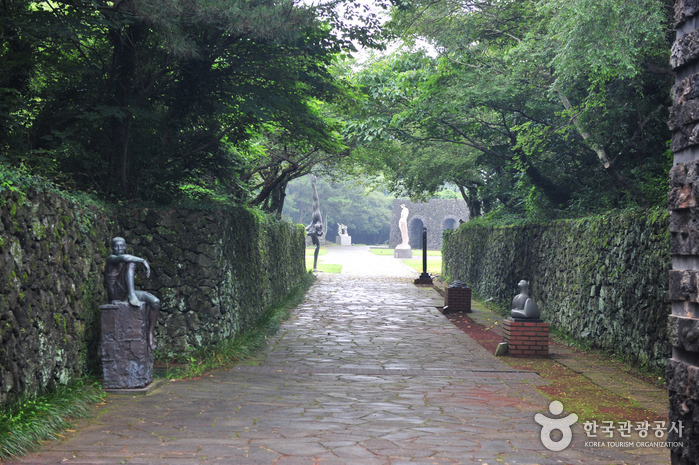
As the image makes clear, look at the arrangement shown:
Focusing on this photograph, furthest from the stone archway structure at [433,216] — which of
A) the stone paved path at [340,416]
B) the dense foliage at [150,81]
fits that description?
the stone paved path at [340,416]

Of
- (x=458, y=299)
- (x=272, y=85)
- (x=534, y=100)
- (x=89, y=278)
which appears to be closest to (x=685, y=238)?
(x=89, y=278)

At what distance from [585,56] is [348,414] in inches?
259

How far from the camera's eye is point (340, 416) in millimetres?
5176

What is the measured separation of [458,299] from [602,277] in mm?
4752

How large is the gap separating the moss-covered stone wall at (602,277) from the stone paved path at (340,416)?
161 centimetres

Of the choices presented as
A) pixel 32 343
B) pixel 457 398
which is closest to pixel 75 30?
pixel 32 343

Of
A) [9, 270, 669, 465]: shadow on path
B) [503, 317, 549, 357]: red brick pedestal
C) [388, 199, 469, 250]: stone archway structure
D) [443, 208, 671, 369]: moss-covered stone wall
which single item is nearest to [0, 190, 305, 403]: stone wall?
[9, 270, 669, 465]: shadow on path

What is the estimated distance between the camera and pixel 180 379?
659 centimetres

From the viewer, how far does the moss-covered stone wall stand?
7004 mm

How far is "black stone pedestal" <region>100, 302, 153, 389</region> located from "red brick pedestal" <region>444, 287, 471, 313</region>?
27.3ft

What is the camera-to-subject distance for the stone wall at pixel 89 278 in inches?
186

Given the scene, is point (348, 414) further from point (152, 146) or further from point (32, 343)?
point (152, 146)

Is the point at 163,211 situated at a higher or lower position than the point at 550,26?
lower

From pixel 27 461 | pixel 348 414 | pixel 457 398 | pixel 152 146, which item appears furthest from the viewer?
pixel 152 146
